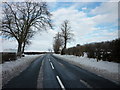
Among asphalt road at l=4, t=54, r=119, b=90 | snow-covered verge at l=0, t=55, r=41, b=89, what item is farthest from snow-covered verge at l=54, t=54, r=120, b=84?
snow-covered verge at l=0, t=55, r=41, b=89

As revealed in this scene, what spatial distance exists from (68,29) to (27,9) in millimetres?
23227

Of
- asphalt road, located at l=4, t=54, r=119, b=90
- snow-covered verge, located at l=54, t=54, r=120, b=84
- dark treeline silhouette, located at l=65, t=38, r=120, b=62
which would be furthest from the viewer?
dark treeline silhouette, located at l=65, t=38, r=120, b=62

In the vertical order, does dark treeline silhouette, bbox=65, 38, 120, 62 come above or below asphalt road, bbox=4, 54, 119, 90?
above

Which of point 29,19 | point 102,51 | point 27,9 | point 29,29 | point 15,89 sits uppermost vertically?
point 27,9

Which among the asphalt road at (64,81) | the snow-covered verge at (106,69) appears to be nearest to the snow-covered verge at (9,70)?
the asphalt road at (64,81)

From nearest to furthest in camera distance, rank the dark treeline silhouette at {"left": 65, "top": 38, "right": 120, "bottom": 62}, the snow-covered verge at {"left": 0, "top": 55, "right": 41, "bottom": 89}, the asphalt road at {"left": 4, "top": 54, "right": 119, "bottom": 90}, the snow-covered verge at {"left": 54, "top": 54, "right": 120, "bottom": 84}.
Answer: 1. the asphalt road at {"left": 4, "top": 54, "right": 119, "bottom": 90}
2. the snow-covered verge at {"left": 0, "top": 55, "right": 41, "bottom": 89}
3. the snow-covered verge at {"left": 54, "top": 54, "right": 120, "bottom": 84}
4. the dark treeline silhouette at {"left": 65, "top": 38, "right": 120, "bottom": 62}

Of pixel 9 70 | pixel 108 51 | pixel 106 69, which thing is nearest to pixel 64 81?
pixel 106 69

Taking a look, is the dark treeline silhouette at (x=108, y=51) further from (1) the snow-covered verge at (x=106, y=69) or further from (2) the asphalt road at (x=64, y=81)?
(2) the asphalt road at (x=64, y=81)

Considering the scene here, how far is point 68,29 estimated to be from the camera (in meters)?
51.7

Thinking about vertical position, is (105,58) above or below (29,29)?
below

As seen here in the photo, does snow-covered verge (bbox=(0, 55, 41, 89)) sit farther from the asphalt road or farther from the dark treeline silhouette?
the dark treeline silhouette

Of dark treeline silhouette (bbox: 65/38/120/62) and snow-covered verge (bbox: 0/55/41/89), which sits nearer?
snow-covered verge (bbox: 0/55/41/89)

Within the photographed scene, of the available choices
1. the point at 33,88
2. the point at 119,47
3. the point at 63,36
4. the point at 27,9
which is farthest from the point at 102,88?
the point at 63,36

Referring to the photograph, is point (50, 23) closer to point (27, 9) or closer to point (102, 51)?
point (27, 9)
